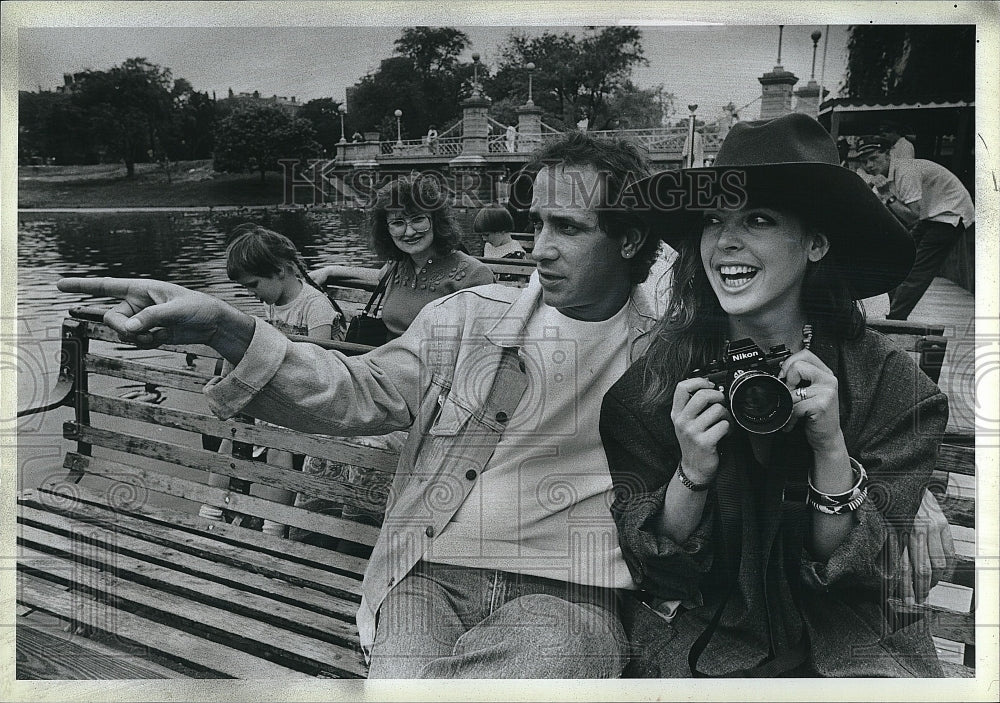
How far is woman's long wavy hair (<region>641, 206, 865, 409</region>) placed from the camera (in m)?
2.97

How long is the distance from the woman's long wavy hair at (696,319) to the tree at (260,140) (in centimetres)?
139

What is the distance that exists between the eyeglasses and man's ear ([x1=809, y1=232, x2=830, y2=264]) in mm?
1304

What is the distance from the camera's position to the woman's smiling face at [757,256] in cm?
291

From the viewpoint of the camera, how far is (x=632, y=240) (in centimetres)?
297

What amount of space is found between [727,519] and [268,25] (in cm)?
234

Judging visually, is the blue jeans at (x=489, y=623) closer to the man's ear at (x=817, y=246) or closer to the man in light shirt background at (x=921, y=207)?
the man's ear at (x=817, y=246)

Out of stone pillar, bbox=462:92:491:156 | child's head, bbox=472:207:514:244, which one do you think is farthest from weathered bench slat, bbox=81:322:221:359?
stone pillar, bbox=462:92:491:156

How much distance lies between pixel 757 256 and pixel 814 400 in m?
0.52

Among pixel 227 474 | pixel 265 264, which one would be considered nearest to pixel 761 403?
pixel 265 264

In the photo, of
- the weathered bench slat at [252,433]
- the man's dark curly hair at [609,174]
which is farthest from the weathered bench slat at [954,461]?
the weathered bench slat at [252,433]

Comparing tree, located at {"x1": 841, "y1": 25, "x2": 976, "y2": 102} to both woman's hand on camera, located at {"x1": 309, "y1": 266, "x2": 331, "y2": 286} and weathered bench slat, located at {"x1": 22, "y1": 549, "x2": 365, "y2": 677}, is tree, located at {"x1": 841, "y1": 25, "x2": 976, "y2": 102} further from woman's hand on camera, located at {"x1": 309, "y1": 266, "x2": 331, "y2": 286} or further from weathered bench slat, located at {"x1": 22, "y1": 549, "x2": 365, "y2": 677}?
weathered bench slat, located at {"x1": 22, "y1": 549, "x2": 365, "y2": 677}

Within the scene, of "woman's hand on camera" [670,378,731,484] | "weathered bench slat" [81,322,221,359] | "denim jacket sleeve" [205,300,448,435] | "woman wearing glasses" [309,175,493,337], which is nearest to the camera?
"denim jacket sleeve" [205,300,448,435]

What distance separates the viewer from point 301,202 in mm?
3133

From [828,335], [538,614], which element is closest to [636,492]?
[538,614]
